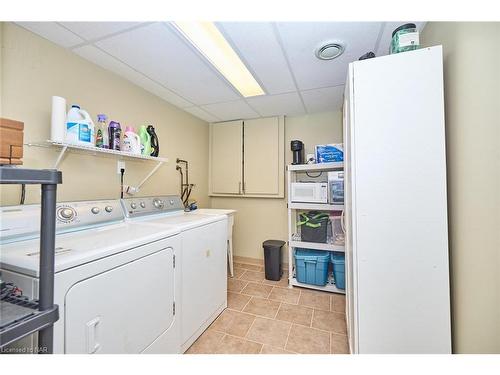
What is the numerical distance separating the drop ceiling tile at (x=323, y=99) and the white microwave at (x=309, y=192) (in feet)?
3.34

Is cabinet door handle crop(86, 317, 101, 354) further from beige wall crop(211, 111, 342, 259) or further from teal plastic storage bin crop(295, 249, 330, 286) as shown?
beige wall crop(211, 111, 342, 259)

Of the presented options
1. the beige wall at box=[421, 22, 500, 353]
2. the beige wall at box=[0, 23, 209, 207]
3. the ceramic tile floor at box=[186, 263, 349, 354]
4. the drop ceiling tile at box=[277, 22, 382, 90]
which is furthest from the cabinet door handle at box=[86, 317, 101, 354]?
the drop ceiling tile at box=[277, 22, 382, 90]

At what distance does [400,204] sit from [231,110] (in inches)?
94.1

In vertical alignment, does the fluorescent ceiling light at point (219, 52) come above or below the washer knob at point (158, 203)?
above

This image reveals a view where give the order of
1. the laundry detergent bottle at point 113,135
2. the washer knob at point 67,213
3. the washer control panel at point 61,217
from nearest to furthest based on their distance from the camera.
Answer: the washer control panel at point 61,217
the washer knob at point 67,213
the laundry detergent bottle at point 113,135

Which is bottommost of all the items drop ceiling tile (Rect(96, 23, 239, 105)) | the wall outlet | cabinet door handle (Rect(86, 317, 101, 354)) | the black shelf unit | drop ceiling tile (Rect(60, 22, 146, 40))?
cabinet door handle (Rect(86, 317, 101, 354))

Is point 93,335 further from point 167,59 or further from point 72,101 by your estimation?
point 167,59

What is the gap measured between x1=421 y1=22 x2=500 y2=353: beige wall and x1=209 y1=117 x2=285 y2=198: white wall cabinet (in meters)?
2.12

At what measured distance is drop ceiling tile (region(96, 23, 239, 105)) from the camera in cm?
146

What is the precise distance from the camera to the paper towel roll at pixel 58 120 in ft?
4.49

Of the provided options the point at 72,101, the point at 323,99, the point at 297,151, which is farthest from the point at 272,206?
the point at 72,101

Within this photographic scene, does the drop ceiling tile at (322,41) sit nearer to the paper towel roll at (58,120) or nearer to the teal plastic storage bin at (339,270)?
the paper towel roll at (58,120)

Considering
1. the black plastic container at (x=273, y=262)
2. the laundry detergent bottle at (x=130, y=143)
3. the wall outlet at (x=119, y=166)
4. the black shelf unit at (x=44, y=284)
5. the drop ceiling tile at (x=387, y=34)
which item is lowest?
the black plastic container at (x=273, y=262)

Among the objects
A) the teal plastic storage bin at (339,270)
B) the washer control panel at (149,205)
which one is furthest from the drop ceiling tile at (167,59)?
the teal plastic storage bin at (339,270)
